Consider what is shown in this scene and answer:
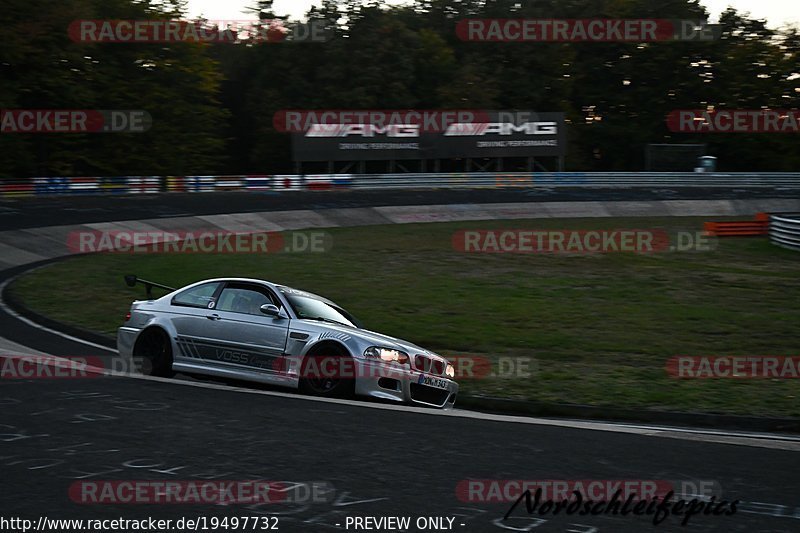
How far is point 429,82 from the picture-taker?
217ft

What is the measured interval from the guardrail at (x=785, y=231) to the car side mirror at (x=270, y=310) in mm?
22455

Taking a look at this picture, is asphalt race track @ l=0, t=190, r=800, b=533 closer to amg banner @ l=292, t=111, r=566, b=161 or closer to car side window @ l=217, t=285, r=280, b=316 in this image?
car side window @ l=217, t=285, r=280, b=316

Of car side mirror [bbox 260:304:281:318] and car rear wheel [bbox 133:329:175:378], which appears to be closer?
car side mirror [bbox 260:304:281:318]

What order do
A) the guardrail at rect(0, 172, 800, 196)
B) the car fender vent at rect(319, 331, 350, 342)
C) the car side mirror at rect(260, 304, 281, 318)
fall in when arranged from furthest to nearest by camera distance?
the guardrail at rect(0, 172, 800, 196) → the car side mirror at rect(260, 304, 281, 318) → the car fender vent at rect(319, 331, 350, 342)

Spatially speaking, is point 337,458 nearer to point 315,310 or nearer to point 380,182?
point 315,310

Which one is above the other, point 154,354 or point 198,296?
point 198,296

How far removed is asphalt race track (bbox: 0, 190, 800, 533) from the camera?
576 cm

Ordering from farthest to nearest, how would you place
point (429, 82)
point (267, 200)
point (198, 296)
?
point (429, 82)
point (267, 200)
point (198, 296)

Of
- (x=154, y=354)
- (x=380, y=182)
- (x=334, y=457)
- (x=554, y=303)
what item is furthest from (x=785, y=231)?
(x=334, y=457)

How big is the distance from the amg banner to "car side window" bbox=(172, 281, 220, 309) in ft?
122

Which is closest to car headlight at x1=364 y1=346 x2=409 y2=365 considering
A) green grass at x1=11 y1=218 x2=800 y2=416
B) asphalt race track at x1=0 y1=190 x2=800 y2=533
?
asphalt race track at x1=0 y1=190 x2=800 y2=533

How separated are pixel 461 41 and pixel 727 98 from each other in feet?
63.0

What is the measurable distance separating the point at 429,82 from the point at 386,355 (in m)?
57.6

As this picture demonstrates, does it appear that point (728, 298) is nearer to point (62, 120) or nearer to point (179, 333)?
point (179, 333)
